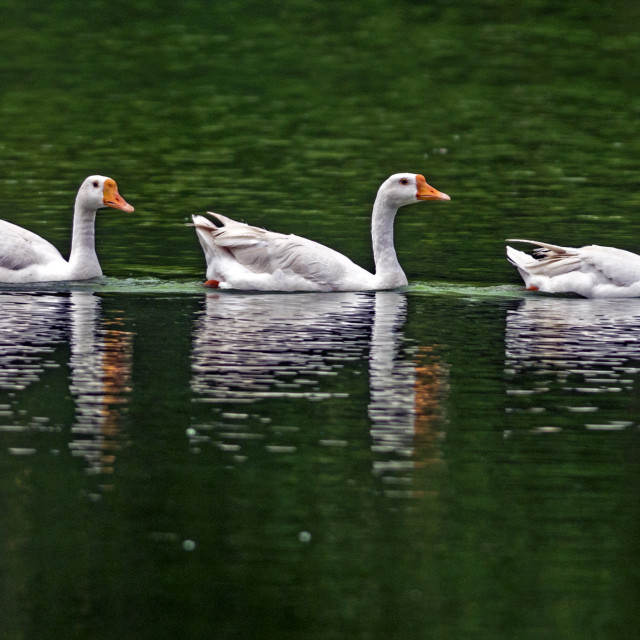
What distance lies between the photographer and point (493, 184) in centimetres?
2905

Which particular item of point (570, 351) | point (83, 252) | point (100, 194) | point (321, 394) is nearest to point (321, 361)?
point (321, 394)

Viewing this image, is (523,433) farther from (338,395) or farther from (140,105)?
(140,105)

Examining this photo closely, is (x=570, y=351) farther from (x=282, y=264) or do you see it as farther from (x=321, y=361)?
(x=282, y=264)

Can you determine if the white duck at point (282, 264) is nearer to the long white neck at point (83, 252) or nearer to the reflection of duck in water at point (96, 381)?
the long white neck at point (83, 252)

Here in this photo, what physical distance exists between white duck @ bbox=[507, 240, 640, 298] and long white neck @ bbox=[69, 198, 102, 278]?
5.61 metres

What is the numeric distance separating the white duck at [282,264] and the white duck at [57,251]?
143cm

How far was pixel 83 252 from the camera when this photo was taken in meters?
21.2

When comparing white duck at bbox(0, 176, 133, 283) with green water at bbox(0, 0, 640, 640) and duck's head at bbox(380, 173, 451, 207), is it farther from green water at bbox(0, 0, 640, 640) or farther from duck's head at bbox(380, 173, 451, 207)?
duck's head at bbox(380, 173, 451, 207)

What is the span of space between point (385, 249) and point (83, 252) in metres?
3.98

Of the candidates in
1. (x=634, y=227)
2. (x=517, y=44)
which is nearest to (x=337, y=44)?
(x=517, y=44)

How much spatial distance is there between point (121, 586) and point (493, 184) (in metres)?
19.9

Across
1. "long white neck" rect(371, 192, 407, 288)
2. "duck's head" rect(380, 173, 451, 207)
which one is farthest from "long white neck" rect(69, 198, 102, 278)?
"duck's head" rect(380, 173, 451, 207)

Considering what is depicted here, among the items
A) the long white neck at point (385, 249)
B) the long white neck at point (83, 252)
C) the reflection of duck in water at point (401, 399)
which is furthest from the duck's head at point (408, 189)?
the long white neck at point (83, 252)

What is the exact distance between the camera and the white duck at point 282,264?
68.0 ft
